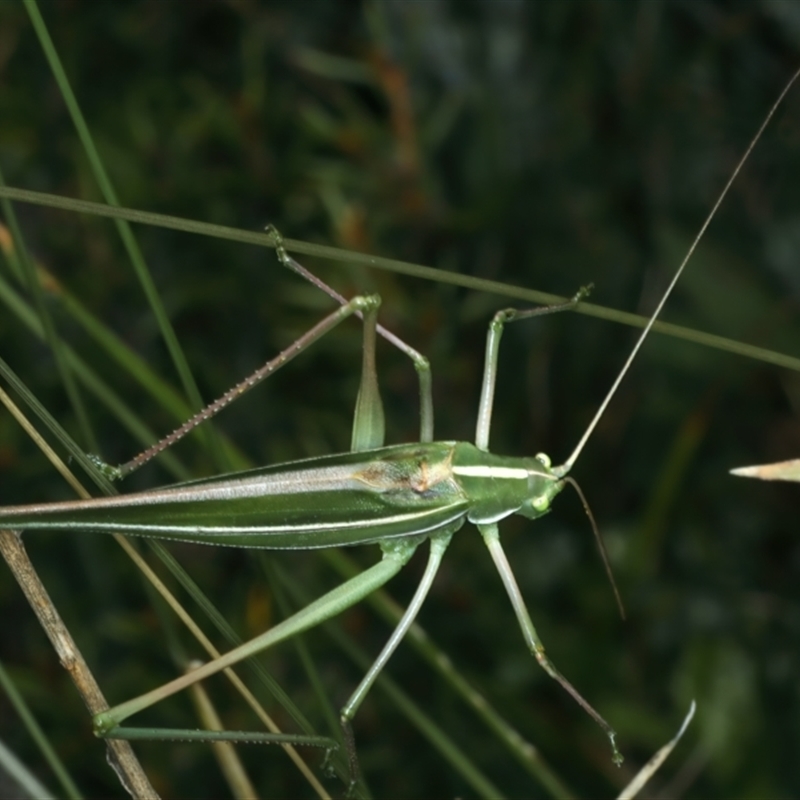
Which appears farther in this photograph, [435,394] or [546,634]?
[435,394]

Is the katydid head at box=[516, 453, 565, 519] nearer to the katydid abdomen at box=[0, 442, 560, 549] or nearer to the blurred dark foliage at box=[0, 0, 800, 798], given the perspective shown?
the katydid abdomen at box=[0, 442, 560, 549]

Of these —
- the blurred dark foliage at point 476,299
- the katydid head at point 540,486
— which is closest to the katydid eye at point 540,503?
the katydid head at point 540,486

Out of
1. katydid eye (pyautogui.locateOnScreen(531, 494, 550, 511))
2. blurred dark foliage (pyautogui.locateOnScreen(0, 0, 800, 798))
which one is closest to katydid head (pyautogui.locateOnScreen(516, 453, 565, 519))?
katydid eye (pyautogui.locateOnScreen(531, 494, 550, 511))

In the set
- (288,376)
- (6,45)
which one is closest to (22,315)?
(288,376)

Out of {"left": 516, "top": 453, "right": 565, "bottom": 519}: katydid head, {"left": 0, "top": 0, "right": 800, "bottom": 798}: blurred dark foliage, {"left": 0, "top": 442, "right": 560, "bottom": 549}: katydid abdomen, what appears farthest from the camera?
{"left": 0, "top": 0, "right": 800, "bottom": 798}: blurred dark foliage

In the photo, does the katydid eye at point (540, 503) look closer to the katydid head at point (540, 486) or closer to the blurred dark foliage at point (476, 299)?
the katydid head at point (540, 486)

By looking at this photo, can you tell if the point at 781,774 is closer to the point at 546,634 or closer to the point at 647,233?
the point at 546,634
